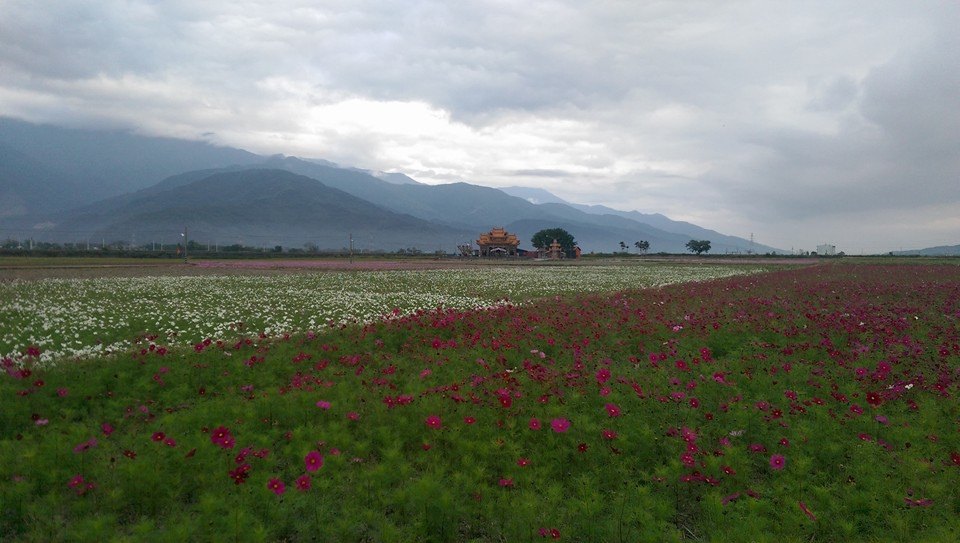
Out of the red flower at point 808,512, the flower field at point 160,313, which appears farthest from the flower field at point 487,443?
the flower field at point 160,313

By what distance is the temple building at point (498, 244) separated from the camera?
124 metres

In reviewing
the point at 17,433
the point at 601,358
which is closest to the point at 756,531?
the point at 601,358

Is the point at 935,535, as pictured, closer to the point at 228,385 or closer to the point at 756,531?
the point at 756,531

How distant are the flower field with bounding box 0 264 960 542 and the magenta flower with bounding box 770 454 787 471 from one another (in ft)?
0.05

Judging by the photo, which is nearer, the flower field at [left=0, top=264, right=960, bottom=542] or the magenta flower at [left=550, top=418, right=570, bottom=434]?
the flower field at [left=0, top=264, right=960, bottom=542]

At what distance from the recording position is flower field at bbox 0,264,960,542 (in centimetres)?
484

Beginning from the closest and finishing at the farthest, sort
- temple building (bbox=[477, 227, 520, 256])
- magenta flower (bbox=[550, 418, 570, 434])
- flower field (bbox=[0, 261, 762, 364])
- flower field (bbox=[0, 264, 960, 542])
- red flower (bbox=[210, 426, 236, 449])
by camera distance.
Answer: flower field (bbox=[0, 264, 960, 542]), red flower (bbox=[210, 426, 236, 449]), magenta flower (bbox=[550, 418, 570, 434]), flower field (bbox=[0, 261, 762, 364]), temple building (bbox=[477, 227, 520, 256])

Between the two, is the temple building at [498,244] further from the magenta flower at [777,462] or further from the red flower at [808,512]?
the red flower at [808,512]

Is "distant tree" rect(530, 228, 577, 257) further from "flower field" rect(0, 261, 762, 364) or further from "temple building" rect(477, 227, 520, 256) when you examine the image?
"flower field" rect(0, 261, 762, 364)

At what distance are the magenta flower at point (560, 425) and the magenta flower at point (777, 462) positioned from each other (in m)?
2.21

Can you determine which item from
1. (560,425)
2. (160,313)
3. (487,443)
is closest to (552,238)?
(160,313)

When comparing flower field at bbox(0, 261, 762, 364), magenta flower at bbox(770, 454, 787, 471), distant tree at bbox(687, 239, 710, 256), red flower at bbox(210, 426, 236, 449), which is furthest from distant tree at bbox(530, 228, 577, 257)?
red flower at bbox(210, 426, 236, 449)

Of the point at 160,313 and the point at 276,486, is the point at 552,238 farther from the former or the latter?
the point at 276,486

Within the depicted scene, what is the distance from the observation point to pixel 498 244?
125000 millimetres
